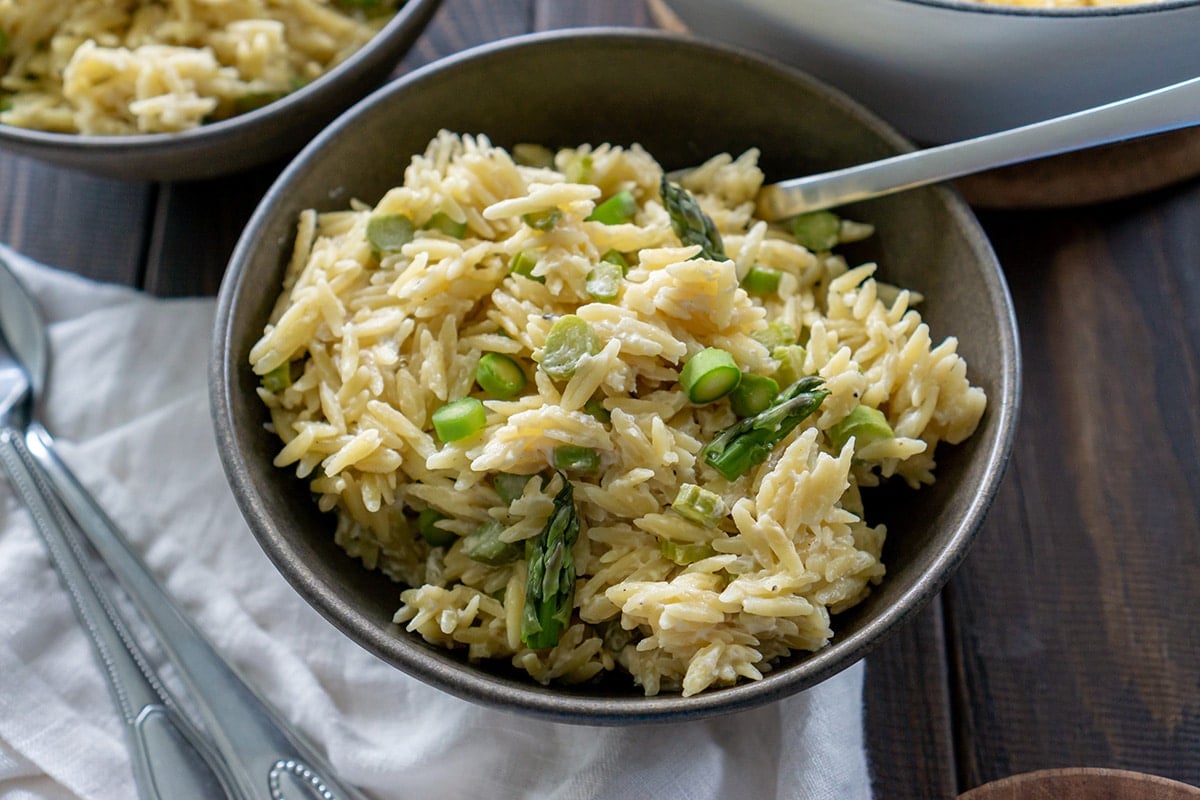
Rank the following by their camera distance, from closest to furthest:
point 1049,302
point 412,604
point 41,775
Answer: point 412,604, point 41,775, point 1049,302

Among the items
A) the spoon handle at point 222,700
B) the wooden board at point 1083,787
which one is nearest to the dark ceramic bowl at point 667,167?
the spoon handle at point 222,700

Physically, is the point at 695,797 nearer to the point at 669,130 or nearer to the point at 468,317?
the point at 468,317

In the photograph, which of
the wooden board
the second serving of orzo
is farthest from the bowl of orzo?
the wooden board

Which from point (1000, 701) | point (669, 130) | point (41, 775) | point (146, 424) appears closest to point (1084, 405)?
point (1000, 701)

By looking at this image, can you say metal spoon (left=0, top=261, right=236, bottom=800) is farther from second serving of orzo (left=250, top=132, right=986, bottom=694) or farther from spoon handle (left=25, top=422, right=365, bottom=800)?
second serving of orzo (left=250, top=132, right=986, bottom=694)

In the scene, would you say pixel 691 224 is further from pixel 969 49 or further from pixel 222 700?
pixel 222 700

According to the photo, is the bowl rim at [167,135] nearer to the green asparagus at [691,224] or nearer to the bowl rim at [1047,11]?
the green asparagus at [691,224]
